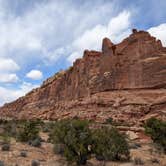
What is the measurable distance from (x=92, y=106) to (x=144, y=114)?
10.2 metres

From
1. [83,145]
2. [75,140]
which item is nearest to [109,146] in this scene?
[83,145]

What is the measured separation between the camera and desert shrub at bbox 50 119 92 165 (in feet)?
44.9

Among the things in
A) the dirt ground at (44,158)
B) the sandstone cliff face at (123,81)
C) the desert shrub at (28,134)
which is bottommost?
the dirt ground at (44,158)

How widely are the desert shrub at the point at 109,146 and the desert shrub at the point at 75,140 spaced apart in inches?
21.2

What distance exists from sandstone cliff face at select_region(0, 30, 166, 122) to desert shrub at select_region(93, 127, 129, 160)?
24149 mm

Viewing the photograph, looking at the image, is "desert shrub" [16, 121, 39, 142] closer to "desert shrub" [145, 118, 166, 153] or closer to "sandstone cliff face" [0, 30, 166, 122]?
"desert shrub" [145, 118, 166, 153]

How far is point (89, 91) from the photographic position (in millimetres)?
57969

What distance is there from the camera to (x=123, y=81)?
50844 millimetres

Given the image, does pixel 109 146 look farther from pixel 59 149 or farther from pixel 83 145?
pixel 59 149

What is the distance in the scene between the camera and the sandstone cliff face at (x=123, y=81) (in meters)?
43.8

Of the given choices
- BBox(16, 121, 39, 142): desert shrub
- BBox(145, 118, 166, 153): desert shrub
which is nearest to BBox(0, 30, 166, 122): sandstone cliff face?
BBox(145, 118, 166, 153): desert shrub

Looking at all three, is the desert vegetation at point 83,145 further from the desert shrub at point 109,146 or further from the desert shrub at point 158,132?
the desert shrub at point 158,132

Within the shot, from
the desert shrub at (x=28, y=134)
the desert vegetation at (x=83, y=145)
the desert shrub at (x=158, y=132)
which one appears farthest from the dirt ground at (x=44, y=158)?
the desert shrub at (x=158, y=132)

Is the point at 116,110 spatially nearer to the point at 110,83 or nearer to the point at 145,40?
the point at 110,83
